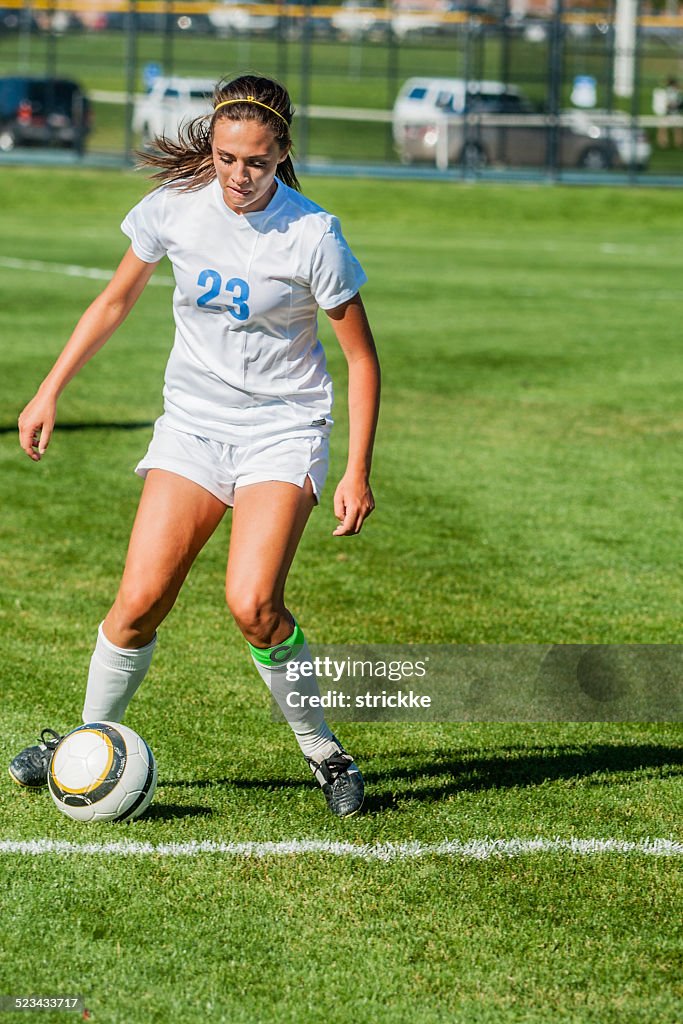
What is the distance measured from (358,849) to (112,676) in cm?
93

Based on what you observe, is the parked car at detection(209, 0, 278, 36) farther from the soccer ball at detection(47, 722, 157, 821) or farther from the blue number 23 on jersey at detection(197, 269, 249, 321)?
the soccer ball at detection(47, 722, 157, 821)

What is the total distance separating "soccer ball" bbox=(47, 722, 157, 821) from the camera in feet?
14.5

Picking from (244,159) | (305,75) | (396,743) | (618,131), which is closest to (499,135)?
(618,131)

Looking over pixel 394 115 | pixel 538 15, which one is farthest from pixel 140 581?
pixel 394 115

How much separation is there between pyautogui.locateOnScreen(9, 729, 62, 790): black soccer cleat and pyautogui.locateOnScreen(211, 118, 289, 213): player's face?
6.14 feet

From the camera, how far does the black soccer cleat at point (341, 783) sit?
182 inches

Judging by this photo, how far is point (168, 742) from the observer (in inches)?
207

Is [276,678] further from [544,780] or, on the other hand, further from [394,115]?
[394,115]

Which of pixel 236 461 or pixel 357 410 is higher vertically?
pixel 357 410

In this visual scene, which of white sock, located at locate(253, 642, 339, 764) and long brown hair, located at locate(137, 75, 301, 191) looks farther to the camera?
white sock, located at locate(253, 642, 339, 764)

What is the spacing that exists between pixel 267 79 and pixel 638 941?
2655 mm

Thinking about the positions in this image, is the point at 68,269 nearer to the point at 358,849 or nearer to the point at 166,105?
the point at 166,105

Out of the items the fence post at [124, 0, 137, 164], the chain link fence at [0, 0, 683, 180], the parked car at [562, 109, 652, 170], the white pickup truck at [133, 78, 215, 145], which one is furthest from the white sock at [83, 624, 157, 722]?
the parked car at [562, 109, 652, 170]

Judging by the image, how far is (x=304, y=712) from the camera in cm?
461
